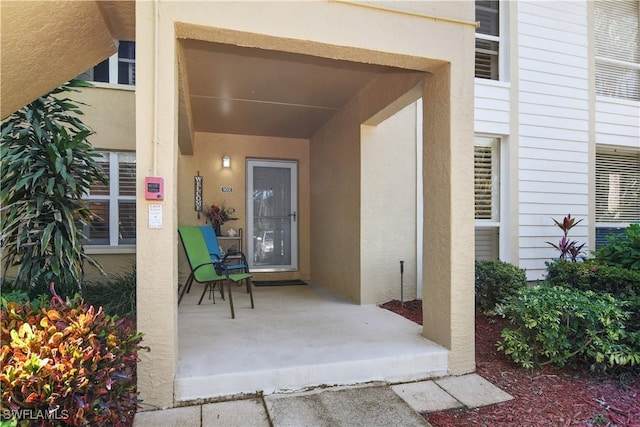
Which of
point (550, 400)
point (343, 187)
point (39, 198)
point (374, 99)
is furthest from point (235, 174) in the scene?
point (550, 400)

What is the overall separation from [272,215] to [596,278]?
4.83 meters

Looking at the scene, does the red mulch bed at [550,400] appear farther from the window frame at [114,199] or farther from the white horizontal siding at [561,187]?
the window frame at [114,199]

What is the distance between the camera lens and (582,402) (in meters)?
2.60

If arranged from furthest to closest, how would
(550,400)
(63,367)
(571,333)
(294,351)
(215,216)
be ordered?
(215,216) → (571,333) → (294,351) → (550,400) → (63,367)

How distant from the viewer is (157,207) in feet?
7.82

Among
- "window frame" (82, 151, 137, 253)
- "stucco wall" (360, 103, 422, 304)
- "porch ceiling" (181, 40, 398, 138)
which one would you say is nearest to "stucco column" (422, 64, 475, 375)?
"porch ceiling" (181, 40, 398, 138)

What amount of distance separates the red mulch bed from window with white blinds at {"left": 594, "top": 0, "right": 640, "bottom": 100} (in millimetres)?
5077

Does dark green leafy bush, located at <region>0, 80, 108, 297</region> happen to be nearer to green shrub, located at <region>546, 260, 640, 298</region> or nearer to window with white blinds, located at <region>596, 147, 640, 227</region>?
green shrub, located at <region>546, 260, 640, 298</region>

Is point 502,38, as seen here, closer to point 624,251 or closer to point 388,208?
point 388,208

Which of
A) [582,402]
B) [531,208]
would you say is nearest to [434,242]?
[582,402]

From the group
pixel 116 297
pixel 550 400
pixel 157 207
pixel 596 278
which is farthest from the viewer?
pixel 116 297

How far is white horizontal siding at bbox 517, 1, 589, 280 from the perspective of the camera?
5391mm

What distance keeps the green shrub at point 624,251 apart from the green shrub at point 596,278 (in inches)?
7.4

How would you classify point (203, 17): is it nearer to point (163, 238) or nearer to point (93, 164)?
point (163, 238)
